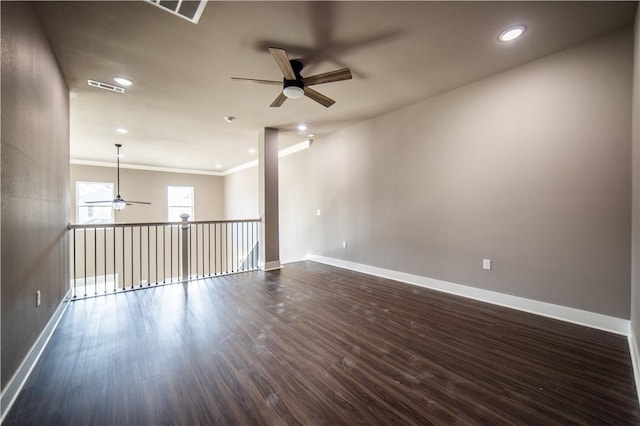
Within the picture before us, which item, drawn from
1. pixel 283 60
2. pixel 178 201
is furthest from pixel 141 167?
pixel 283 60

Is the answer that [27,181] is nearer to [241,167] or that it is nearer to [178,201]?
[241,167]

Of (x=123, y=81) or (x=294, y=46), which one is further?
(x=123, y=81)

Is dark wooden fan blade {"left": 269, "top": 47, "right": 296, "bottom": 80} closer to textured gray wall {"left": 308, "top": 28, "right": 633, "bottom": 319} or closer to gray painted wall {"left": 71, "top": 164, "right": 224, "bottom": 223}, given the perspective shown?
textured gray wall {"left": 308, "top": 28, "right": 633, "bottom": 319}

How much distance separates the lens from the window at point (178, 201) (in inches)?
361

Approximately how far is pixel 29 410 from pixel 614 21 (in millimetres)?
5297

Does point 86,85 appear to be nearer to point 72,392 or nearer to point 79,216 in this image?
point 72,392

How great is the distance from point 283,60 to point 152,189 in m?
8.50

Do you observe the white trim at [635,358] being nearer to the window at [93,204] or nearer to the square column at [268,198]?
the square column at [268,198]

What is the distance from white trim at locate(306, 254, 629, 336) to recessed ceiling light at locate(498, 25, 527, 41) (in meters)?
2.78

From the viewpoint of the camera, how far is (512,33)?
2.39 metres

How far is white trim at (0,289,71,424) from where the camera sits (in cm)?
153

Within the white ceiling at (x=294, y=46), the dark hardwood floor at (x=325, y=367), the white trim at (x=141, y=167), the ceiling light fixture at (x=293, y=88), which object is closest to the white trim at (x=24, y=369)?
the dark hardwood floor at (x=325, y=367)

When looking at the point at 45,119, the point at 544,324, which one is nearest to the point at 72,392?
the point at 45,119

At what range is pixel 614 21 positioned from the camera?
7.43ft
